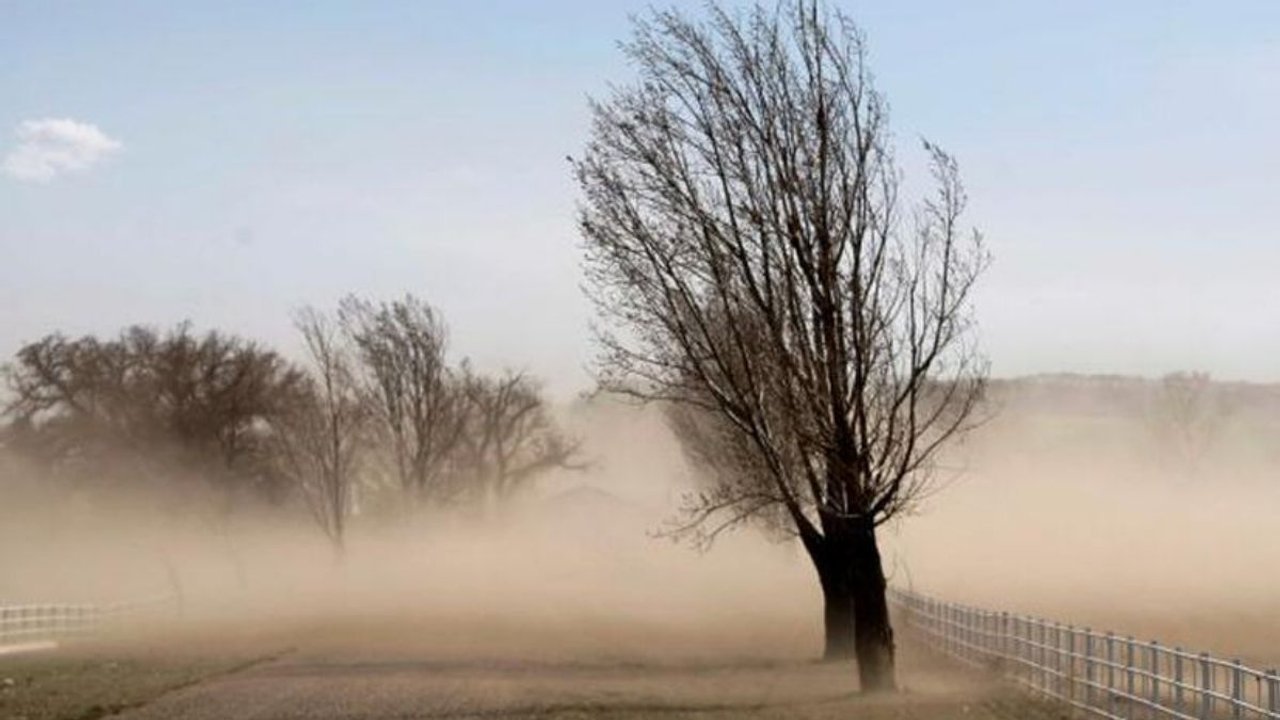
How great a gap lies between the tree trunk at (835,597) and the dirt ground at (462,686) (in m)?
0.88

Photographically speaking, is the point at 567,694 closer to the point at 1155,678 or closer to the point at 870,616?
the point at 870,616

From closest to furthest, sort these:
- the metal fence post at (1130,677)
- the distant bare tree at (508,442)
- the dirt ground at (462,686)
A: the metal fence post at (1130,677) < the dirt ground at (462,686) < the distant bare tree at (508,442)

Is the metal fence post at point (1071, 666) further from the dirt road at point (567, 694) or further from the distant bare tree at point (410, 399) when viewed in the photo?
the distant bare tree at point (410, 399)

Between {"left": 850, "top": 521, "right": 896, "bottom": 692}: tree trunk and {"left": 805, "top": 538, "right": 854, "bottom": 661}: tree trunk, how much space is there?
4192 millimetres

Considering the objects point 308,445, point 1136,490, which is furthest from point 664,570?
point 1136,490

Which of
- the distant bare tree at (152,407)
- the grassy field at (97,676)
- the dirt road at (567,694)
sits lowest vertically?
the dirt road at (567,694)

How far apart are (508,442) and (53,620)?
6837 cm

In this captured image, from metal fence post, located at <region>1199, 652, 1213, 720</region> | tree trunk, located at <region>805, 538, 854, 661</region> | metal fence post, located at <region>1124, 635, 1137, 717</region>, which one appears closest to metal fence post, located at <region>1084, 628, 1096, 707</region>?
metal fence post, located at <region>1124, 635, 1137, 717</region>

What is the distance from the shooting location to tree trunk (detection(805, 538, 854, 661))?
37.6 m

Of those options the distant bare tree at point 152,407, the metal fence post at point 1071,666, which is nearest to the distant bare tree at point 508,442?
the distant bare tree at point 152,407

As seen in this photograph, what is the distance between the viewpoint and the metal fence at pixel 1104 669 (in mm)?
19688

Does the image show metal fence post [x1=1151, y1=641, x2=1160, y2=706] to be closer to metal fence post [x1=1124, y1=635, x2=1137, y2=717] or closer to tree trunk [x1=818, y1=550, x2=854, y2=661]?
metal fence post [x1=1124, y1=635, x2=1137, y2=717]

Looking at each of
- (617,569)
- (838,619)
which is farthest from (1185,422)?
(838,619)

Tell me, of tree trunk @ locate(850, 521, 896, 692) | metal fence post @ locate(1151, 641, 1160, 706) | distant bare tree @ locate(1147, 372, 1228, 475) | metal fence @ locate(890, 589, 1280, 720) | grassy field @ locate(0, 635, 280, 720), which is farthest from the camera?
distant bare tree @ locate(1147, 372, 1228, 475)
